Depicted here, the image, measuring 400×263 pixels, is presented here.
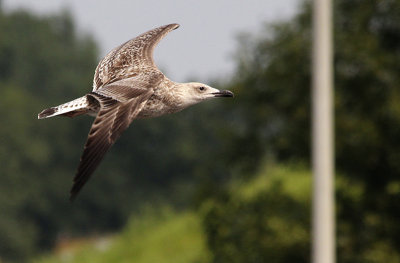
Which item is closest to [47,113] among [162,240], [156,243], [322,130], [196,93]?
[196,93]

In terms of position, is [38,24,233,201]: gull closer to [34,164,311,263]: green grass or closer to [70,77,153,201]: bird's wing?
[70,77,153,201]: bird's wing

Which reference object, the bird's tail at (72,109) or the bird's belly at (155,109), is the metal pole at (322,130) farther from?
the bird's tail at (72,109)

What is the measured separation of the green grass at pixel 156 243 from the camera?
4616 cm

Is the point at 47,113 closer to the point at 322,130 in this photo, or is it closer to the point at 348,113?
the point at 322,130

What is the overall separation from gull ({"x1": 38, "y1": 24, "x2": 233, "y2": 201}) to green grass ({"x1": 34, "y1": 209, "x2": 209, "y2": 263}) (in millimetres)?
37682

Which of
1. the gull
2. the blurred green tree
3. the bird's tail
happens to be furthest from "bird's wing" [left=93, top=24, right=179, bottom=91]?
the blurred green tree

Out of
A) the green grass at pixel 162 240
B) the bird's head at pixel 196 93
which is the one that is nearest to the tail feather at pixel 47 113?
the bird's head at pixel 196 93

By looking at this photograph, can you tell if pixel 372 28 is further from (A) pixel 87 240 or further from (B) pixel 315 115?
(A) pixel 87 240

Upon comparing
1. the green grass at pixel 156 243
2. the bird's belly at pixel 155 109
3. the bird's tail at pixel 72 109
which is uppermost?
the bird's tail at pixel 72 109

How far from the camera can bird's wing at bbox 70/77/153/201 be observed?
404 centimetres

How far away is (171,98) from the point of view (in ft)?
15.2

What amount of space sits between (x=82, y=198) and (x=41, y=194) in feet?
8.61

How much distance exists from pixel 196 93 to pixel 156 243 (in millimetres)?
44351

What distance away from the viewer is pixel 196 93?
194 inches
